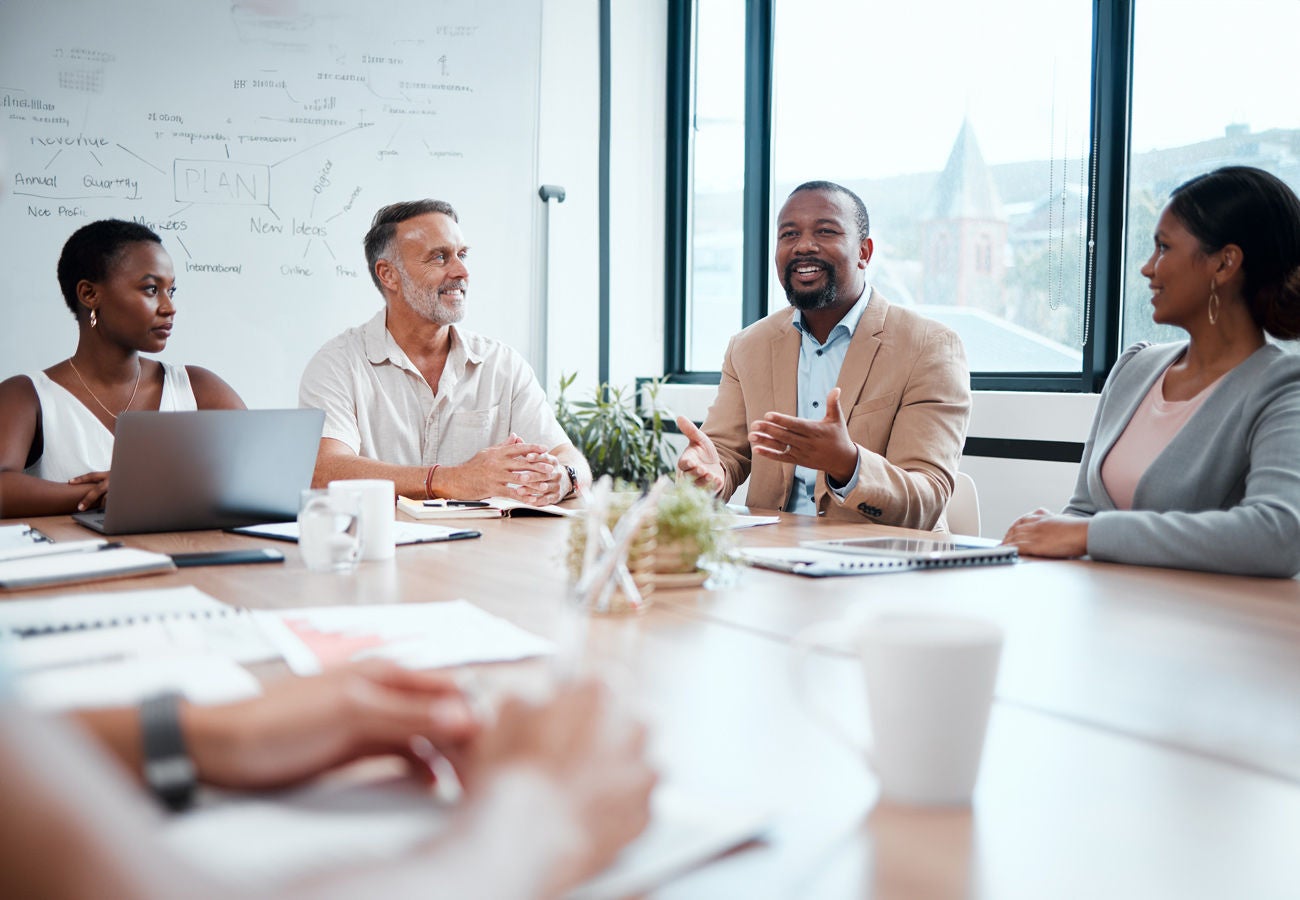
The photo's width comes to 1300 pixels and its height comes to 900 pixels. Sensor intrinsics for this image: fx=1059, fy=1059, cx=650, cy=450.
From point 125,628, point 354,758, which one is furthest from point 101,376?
point 354,758

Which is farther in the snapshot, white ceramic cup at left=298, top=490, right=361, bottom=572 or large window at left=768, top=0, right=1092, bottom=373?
Answer: large window at left=768, top=0, right=1092, bottom=373

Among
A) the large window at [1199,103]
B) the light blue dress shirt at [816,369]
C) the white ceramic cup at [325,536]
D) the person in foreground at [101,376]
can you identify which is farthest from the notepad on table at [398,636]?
the large window at [1199,103]

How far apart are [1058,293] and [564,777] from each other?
3.16m

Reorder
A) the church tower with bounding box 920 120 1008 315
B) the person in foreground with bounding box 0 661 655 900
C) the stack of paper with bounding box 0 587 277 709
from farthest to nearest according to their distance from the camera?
the church tower with bounding box 920 120 1008 315 → the stack of paper with bounding box 0 587 277 709 → the person in foreground with bounding box 0 661 655 900

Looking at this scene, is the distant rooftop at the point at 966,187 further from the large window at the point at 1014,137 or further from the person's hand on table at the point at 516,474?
the person's hand on table at the point at 516,474

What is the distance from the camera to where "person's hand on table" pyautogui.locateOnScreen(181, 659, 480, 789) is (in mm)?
638

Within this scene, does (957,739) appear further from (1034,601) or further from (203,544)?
(203,544)

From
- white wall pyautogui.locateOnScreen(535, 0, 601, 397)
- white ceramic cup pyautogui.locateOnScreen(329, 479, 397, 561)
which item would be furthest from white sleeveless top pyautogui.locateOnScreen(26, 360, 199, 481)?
white wall pyautogui.locateOnScreen(535, 0, 601, 397)

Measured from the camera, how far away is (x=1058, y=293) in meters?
3.34

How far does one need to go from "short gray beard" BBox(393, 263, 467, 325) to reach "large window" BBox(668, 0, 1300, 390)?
171cm

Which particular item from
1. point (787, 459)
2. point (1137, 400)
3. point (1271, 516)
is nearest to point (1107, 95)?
point (1137, 400)

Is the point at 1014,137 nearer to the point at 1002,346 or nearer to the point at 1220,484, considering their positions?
the point at 1002,346

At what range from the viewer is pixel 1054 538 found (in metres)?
1.78

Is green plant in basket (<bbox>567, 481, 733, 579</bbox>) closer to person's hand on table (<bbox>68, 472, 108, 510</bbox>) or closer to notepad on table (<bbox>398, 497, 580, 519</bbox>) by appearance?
notepad on table (<bbox>398, 497, 580, 519</bbox>)
